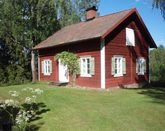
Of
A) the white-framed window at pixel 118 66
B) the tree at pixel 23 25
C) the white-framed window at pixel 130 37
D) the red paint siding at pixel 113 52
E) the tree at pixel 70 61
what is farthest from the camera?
the tree at pixel 23 25

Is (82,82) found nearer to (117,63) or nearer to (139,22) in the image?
(117,63)

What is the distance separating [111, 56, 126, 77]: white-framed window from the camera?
71.3 ft

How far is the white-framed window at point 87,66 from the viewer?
21272mm

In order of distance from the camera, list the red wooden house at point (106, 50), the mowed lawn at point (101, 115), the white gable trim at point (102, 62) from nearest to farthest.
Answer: the mowed lawn at point (101, 115), the white gable trim at point (102, 62), the red wooden house at point (106, 50)

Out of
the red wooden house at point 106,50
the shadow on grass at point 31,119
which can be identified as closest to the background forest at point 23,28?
the red wooden house at point 106,50

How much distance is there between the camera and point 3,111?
1241 cm

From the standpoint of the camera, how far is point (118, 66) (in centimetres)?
2242

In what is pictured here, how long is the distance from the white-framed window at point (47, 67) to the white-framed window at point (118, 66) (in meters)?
6.99

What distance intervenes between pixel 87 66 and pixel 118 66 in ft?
7.76

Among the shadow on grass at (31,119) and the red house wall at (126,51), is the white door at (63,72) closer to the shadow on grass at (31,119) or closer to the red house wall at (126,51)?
the red house wall at (126,51)

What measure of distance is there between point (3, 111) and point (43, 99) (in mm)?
3102

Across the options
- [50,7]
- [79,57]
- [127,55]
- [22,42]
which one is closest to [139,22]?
[127,55]

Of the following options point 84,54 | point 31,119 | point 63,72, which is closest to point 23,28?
point 63,72

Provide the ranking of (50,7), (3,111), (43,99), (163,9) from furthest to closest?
1. (50,7)
2. (163,9)
3. (43,99)
4. (3,111)
